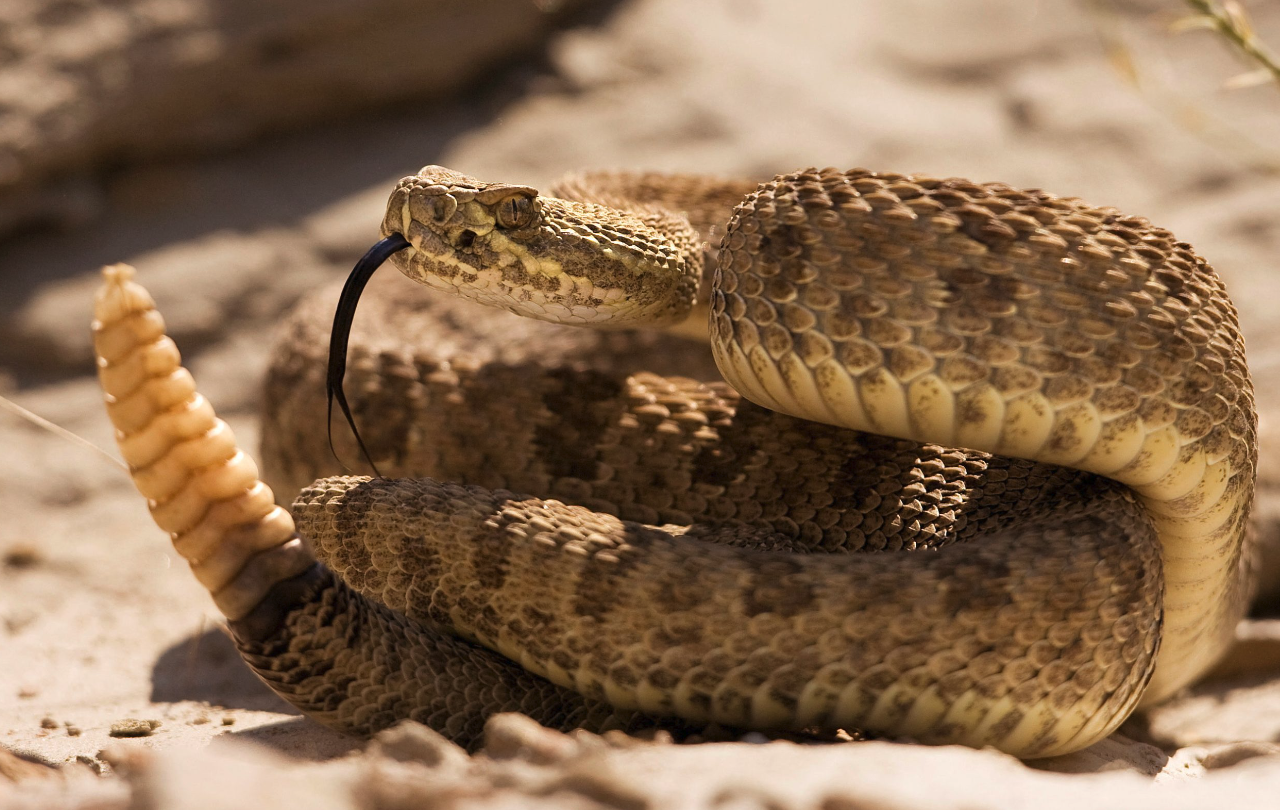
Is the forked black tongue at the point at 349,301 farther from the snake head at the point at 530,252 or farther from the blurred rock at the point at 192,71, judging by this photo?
the blurred rock at the point at 192,71

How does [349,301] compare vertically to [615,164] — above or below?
above

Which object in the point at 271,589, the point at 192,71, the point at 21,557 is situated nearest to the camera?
the point at 271,589

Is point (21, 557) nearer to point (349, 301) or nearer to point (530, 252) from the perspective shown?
point (349, 301)

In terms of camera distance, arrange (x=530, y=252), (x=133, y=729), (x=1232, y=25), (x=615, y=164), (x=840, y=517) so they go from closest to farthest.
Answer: (x=133, y=729) < (x=840, y=517) < (x=530, y=252) < (x=1232, y=25) < (x=615, y=164)

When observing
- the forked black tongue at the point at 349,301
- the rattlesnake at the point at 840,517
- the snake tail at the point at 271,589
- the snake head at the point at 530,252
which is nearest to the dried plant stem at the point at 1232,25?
the rattlesnake at the point at 840,517

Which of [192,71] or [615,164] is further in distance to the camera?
[615,164]

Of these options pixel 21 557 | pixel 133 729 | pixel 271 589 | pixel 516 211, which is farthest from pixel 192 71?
pixel 271 589

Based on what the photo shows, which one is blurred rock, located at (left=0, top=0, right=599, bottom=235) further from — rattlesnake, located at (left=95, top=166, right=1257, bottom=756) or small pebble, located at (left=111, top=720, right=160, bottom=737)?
small pebble, located at (left=111, top=720, right=160, bottom=737)

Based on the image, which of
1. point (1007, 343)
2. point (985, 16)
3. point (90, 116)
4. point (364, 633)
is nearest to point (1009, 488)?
point (1007, 343)

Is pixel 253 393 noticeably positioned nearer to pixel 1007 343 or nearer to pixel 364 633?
pixel 364 633
